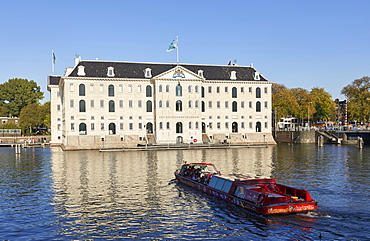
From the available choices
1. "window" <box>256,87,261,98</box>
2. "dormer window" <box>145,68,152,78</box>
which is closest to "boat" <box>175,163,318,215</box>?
"dormer window" <box>145,68,152,78</box>

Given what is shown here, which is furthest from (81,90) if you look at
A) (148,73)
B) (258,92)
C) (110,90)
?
(258,92)

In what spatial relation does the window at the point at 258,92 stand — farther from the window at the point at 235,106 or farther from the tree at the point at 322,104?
the tree at the point at 322,104

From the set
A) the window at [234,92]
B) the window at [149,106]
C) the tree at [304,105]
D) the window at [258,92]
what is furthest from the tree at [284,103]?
the window at [149,106]

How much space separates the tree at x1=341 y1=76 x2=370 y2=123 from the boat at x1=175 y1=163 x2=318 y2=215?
96.3 metres

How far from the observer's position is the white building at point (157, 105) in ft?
294

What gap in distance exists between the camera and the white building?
8975 centimetres

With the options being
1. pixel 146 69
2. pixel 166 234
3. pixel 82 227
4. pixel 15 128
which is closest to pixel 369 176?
pixel 166 234

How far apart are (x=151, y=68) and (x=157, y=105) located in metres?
10.2

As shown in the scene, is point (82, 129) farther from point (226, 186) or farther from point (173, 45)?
point (226, 186)

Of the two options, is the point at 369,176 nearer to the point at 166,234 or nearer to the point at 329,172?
the point at 329,172

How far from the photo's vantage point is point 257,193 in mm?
26078

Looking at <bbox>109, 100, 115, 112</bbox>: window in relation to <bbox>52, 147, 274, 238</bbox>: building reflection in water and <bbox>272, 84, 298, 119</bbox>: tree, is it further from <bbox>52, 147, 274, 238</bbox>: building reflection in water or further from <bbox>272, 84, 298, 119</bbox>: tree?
<bbox>272, 84, 298, 119</bbox>: tree

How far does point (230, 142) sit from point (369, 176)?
57.0 meters

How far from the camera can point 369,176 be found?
41.7 meters
